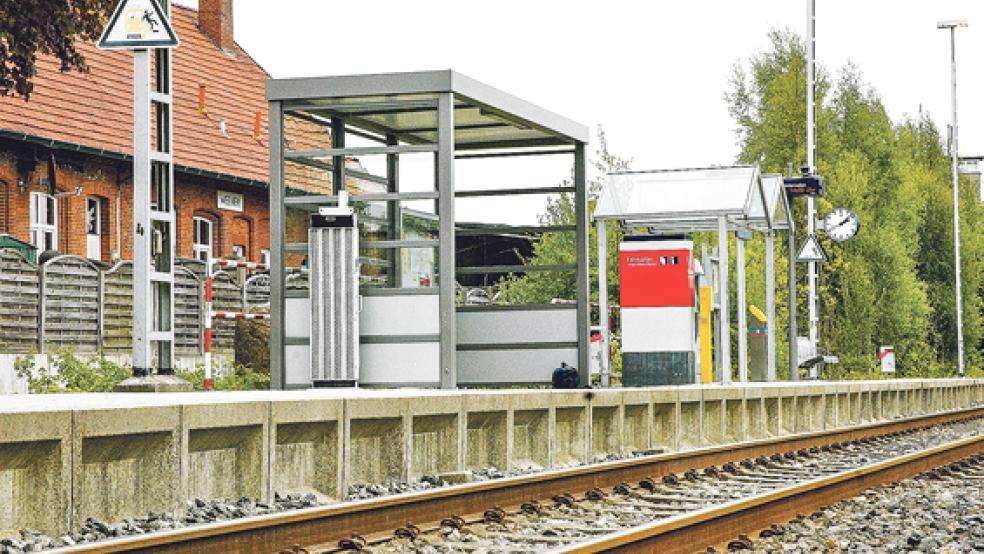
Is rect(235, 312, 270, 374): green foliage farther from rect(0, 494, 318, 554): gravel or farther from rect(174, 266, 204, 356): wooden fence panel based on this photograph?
rect(0, 494, 318, 554): gravel

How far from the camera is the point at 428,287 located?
54.1 feet

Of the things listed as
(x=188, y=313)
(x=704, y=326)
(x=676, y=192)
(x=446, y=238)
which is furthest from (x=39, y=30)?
(x=188, y=313)

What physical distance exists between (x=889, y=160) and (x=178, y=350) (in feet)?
141

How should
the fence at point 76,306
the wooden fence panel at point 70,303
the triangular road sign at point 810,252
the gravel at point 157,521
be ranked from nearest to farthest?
1. the gravel at point 157,521
2. the fence at point 76,306
3. the wooden fence panel at point 70,303
4. the triangular road sign at point 810,252

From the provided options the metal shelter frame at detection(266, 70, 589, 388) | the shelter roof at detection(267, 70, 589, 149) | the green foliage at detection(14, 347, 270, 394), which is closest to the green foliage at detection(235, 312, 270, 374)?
the green foliage at detection(14, 347, 270, 394)

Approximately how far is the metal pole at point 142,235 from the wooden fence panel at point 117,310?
14186 mm

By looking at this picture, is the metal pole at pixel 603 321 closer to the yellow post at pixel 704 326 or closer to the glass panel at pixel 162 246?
the yellow post at pixel 704 326

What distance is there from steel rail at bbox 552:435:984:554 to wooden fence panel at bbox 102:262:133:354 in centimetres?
1579

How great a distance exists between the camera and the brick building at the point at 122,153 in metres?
32.2

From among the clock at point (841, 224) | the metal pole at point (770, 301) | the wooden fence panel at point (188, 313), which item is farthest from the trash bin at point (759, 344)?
the wooden fence panel at point (188, 313)

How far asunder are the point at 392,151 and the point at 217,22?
32.1m

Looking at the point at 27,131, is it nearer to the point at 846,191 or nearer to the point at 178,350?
the point at 178,350

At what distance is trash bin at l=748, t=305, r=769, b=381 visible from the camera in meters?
26.1

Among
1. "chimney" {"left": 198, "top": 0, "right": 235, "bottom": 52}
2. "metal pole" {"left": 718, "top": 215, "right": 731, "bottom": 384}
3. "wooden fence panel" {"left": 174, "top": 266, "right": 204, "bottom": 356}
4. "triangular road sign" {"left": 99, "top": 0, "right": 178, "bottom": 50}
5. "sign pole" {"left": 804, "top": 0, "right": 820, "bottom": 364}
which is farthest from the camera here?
"chimney" {"left": 198, "top": 0, "right": 235, "bottom": 52}
